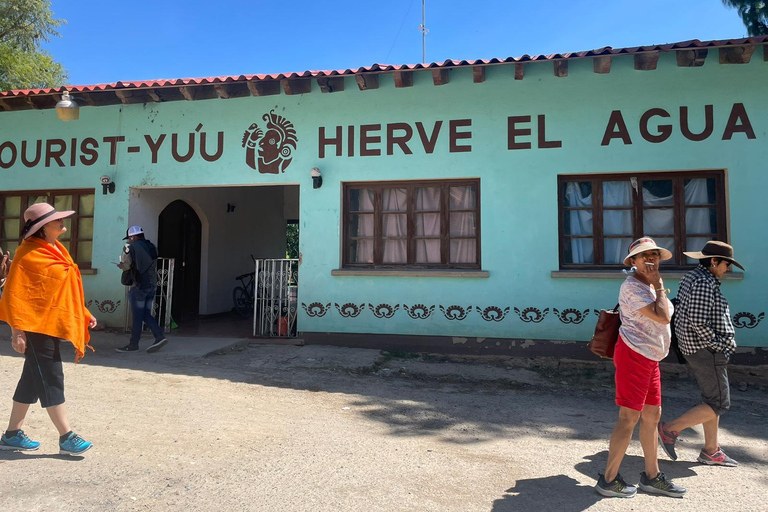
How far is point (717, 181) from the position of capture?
692 cm

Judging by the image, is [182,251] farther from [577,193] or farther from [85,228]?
[577,193]

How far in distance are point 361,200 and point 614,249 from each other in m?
3.54

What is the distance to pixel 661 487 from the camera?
3180 millimetres

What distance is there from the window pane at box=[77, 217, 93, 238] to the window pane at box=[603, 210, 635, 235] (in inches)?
306

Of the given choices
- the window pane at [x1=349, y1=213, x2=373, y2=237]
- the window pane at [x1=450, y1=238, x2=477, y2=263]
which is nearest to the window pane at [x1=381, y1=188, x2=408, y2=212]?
the window pane at [x1=349, y1=213, x2=373, y2=237]

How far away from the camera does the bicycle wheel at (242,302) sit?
11491mm

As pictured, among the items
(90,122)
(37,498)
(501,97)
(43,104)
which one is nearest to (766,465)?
(37,498)

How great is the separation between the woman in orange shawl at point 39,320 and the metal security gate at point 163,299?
4871 mm

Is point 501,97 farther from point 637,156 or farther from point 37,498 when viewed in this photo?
point 37,498

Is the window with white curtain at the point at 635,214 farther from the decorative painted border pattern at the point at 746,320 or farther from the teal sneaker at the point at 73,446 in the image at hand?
the teal sneaker at the point at 73,446

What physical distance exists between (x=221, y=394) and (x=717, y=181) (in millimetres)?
6534

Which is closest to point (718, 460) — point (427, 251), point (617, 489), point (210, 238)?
point (617, 489)

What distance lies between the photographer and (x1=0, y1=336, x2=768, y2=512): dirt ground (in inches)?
121

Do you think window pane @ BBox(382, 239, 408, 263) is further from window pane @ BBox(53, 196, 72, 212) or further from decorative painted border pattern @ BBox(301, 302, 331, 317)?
window pane @ BBox(53, 196, 72, 212)
